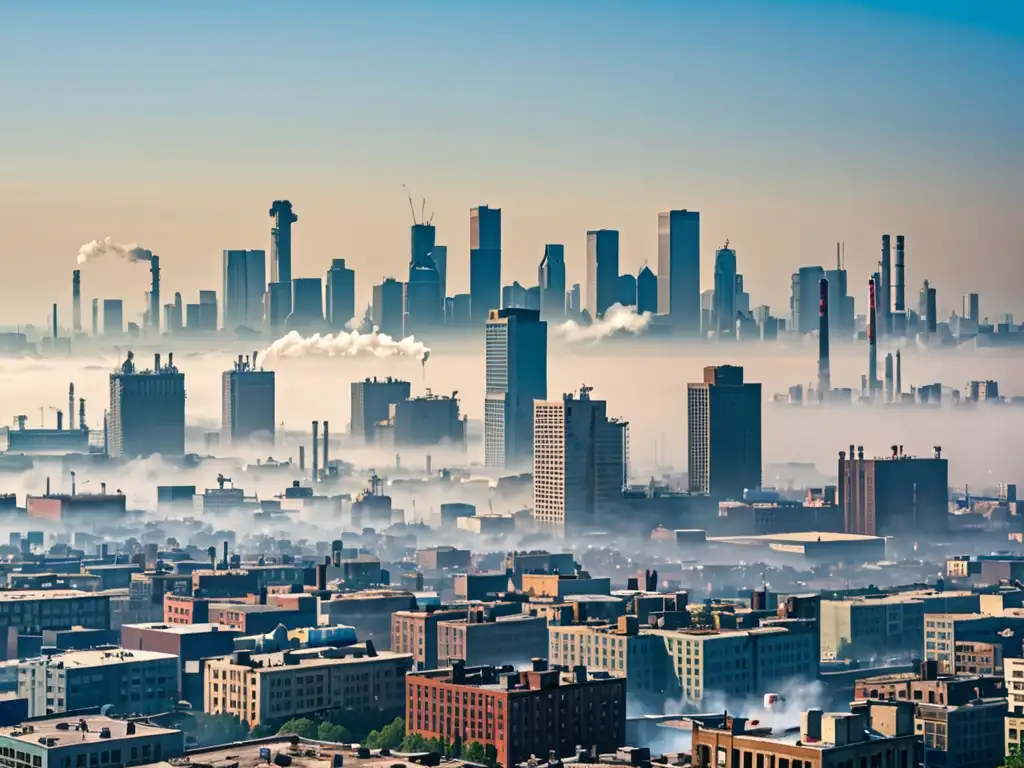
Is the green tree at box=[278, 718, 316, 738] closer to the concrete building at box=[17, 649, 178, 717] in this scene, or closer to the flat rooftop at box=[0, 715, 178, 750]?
the concrete building at box=[17, 649, 178, 717]

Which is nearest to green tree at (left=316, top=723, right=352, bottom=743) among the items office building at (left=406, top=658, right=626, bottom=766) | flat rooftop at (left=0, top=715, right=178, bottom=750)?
office building at (left=406, top=658, right=626, bottom=766)

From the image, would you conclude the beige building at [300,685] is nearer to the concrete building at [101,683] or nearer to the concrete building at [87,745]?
the concrete building at [101,683]

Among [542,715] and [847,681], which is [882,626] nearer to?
[847,681]

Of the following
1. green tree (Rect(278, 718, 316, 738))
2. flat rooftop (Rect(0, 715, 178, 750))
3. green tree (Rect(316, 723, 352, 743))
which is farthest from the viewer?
green tree (Rect(278, 718, 316, 738))

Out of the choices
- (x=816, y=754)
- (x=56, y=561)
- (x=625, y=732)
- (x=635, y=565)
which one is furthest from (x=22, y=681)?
(x=635, y=565)

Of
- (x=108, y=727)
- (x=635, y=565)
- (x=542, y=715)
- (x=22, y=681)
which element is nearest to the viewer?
(x=108, y=727)

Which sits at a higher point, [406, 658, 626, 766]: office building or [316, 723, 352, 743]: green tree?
[406, 658, 626, 766]: office building

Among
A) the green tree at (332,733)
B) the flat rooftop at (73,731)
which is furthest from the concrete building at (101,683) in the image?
the flat rooftop at (73,731)
